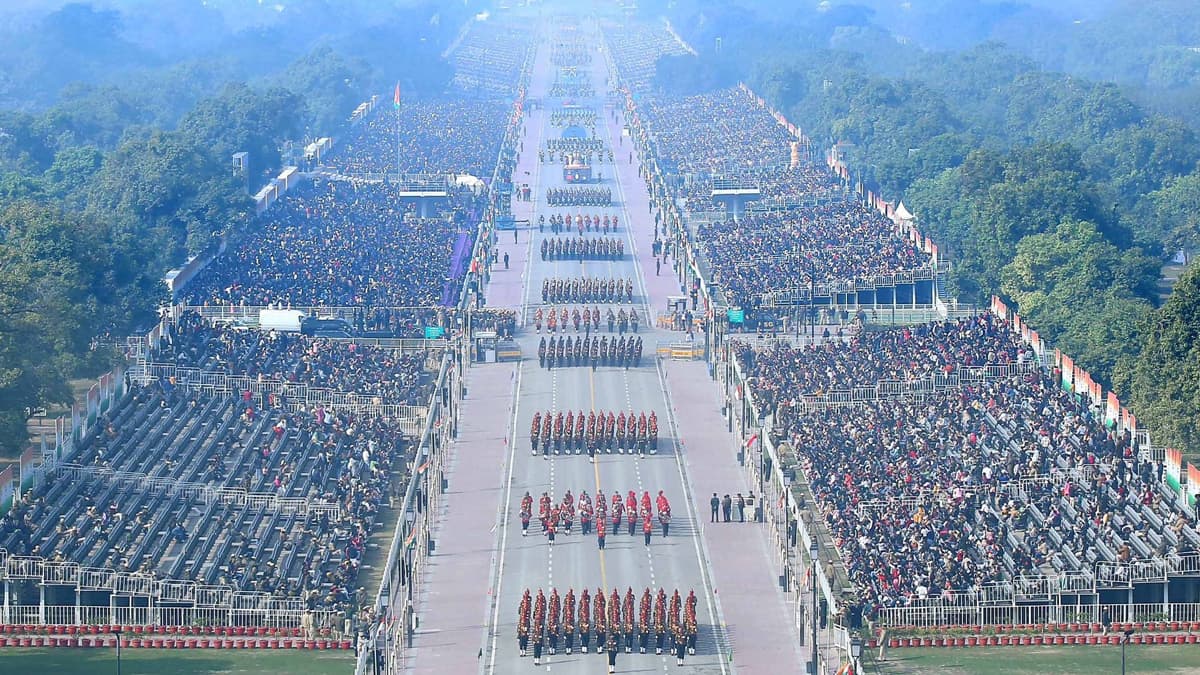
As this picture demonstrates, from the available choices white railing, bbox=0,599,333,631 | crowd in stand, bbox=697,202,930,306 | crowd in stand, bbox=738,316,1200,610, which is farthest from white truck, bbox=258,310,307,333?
white railing, bbox=0,599,333,631

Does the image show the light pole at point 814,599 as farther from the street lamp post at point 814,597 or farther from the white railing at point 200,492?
the white railing at point 200,492

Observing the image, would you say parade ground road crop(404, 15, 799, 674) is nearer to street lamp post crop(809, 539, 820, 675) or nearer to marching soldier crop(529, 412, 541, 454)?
marching soldier crop(529, 412, 541, 454)

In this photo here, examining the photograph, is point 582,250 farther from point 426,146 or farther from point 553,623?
point 553,623

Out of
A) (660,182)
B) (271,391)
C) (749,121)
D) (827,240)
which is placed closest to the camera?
(271,391)

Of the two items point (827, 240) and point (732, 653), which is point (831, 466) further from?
point (827, 240)

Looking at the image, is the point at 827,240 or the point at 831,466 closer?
the point at 831,466

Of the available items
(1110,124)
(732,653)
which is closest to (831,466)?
(732,653)
